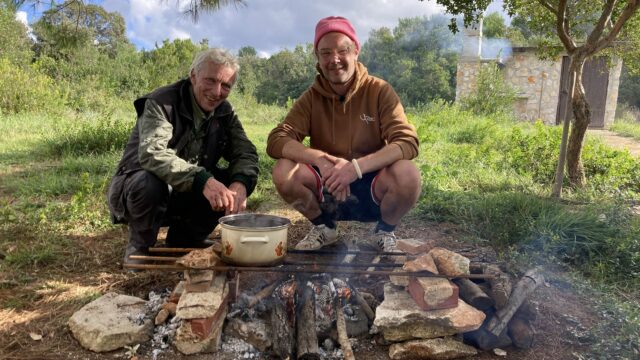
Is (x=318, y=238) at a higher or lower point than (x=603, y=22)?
lower

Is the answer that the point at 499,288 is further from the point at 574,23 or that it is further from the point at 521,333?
the point at 574,23

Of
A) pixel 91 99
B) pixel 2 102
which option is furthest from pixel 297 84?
pixel 2 102

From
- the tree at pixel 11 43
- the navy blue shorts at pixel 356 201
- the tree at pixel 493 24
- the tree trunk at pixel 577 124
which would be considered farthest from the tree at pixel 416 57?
the navy blue shorts at pixel 356 201

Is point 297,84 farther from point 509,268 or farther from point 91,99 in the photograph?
point 509,268

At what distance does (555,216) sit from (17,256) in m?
3.60

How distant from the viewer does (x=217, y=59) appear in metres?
2.39

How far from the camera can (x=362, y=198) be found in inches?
112

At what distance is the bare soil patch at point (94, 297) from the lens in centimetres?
185

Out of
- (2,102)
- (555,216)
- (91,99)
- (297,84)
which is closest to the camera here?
(555,216)

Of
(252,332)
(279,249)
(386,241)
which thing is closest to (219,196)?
(279,249)

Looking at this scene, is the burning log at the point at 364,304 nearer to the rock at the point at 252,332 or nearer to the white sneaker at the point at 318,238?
the rock at the point at 252,332

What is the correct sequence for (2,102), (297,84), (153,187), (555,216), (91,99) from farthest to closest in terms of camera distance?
(297,84) → (91,99) → (2,102) → (555,216) → (153,187)

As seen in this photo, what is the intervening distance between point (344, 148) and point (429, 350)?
1.36m

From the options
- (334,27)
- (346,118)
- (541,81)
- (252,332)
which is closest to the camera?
(252,332)
